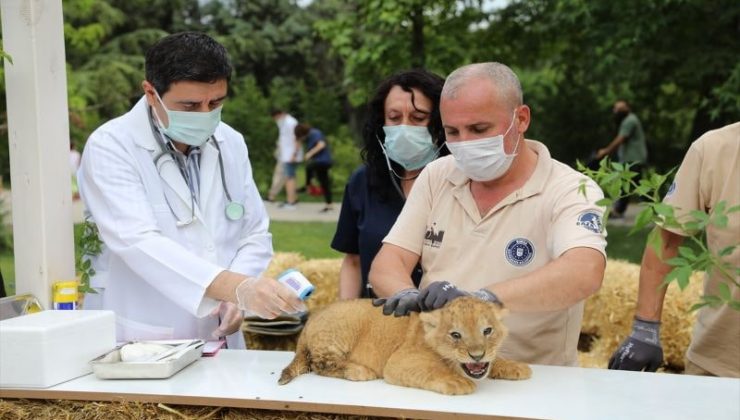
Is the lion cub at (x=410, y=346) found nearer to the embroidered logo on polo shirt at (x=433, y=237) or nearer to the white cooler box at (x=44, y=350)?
the embroidered logo on polo shirt at (x=433, y=237)

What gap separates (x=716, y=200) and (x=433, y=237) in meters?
1.08

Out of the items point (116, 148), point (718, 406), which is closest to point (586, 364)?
point (718, 406)

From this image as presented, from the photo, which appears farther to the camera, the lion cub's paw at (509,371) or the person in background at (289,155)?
the person in background at (289,155)

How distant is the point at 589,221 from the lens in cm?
281

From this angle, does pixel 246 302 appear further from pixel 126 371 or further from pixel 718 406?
pixel 718 406

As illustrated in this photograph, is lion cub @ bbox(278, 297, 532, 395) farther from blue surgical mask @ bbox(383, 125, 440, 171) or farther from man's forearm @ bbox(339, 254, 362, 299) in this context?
man's forearm @ bbox(339, 254, 362, 299)

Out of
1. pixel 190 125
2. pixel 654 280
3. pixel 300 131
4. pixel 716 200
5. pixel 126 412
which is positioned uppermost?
pixel 190 125

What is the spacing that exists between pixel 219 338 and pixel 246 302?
57cm

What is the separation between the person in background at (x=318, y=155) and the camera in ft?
55.5

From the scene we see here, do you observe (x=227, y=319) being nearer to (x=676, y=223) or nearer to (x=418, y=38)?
(x=676, y=223)

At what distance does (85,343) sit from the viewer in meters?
2.71

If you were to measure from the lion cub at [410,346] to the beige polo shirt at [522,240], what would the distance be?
37cm

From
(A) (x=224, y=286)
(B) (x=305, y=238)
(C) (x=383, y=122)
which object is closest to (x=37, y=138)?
(A) (x=224, y=286)

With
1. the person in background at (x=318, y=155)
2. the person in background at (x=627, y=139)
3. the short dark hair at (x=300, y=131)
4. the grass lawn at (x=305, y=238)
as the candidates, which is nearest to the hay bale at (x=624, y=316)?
the grass lawn at (x=305, y=238)
